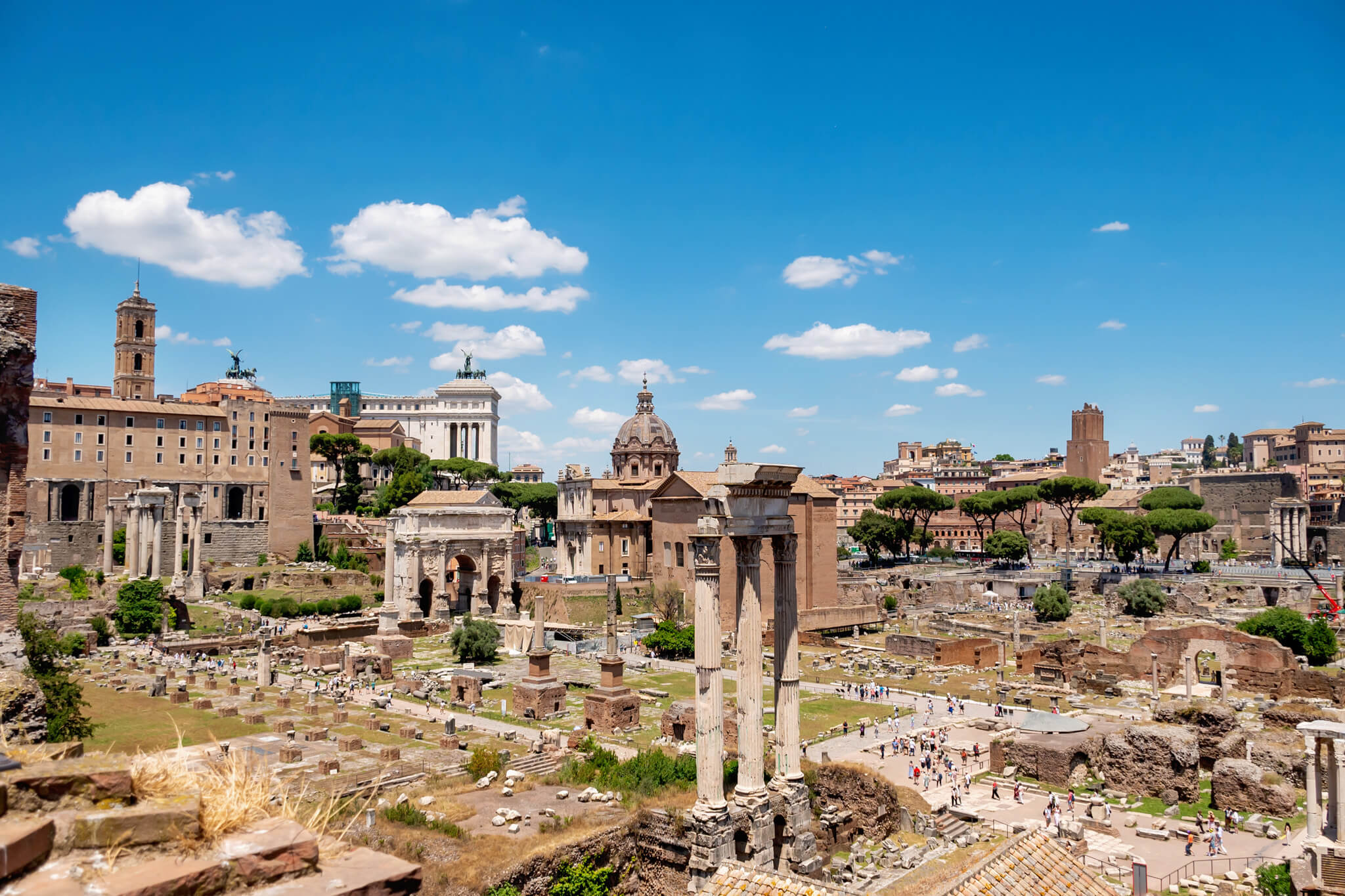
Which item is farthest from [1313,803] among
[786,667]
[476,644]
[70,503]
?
[70,503]

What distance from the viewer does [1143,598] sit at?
51.0m

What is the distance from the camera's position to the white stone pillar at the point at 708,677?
537 inches

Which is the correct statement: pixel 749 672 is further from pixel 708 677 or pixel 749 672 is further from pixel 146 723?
pixel 146 723

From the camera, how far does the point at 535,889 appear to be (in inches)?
489

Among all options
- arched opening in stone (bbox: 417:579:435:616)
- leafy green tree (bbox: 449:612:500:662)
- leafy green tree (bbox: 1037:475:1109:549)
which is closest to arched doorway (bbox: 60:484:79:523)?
arched opening in stone (bbox: 417:579:435:616)

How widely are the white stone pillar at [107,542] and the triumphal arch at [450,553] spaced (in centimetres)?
1500

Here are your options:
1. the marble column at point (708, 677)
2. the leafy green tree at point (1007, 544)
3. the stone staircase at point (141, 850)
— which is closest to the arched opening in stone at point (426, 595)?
the marble column at point (708, 677)

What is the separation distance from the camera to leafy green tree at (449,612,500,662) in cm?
3759

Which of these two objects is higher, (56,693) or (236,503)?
(236,503)

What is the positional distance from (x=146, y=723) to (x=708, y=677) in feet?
56.0

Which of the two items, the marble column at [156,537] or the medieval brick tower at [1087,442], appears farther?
the medieval brick tower at [1087,442]

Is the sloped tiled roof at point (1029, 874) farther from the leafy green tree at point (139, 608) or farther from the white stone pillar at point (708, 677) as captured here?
the leafy green tree at point (139, 608)

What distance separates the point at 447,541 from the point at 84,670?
810 inches

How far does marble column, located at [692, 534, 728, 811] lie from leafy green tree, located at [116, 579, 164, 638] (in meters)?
33.1
